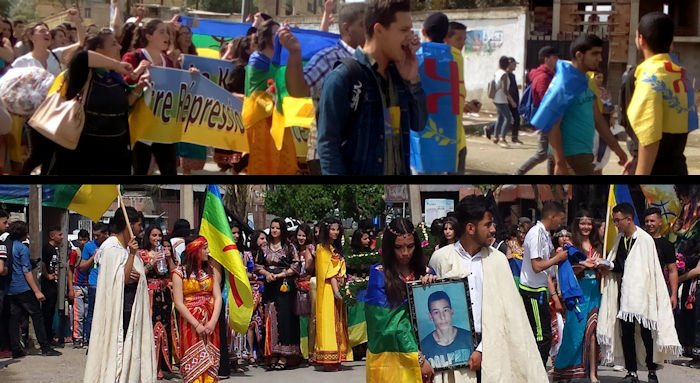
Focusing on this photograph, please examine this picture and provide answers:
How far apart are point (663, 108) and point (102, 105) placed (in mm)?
1899

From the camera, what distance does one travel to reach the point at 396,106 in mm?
3854

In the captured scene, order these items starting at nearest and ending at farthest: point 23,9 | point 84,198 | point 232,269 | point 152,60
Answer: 1. point 23,9
2. point 152,60
3. point 84,198
4. point 232,269

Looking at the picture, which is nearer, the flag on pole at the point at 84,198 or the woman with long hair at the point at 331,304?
the flag on pole at the point at 84,198

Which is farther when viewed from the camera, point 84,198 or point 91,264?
point 91,264

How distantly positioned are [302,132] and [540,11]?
0.89 metres

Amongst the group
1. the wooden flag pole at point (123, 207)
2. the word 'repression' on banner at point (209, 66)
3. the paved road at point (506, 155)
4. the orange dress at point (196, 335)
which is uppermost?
the word 'repression' on banner at point (209, 66)

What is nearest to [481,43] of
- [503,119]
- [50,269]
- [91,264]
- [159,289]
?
[503,119]

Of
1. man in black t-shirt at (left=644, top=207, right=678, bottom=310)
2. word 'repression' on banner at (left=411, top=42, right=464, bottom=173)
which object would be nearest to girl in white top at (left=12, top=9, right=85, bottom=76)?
word 'repression' on banner at (left=411, top=42, right=464, bottom=173)

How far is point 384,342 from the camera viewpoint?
4086mm

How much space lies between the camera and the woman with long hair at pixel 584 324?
13.6 ft

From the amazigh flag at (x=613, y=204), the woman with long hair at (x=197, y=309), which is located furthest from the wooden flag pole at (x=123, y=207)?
the amazigh flag at (x=613, y=204)

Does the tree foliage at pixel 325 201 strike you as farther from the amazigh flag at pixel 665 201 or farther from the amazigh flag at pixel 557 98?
the amazigh flag at pixel 665 201

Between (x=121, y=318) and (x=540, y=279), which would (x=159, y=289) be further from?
(x=540, y=279)

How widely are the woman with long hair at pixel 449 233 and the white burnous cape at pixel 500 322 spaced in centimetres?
2
